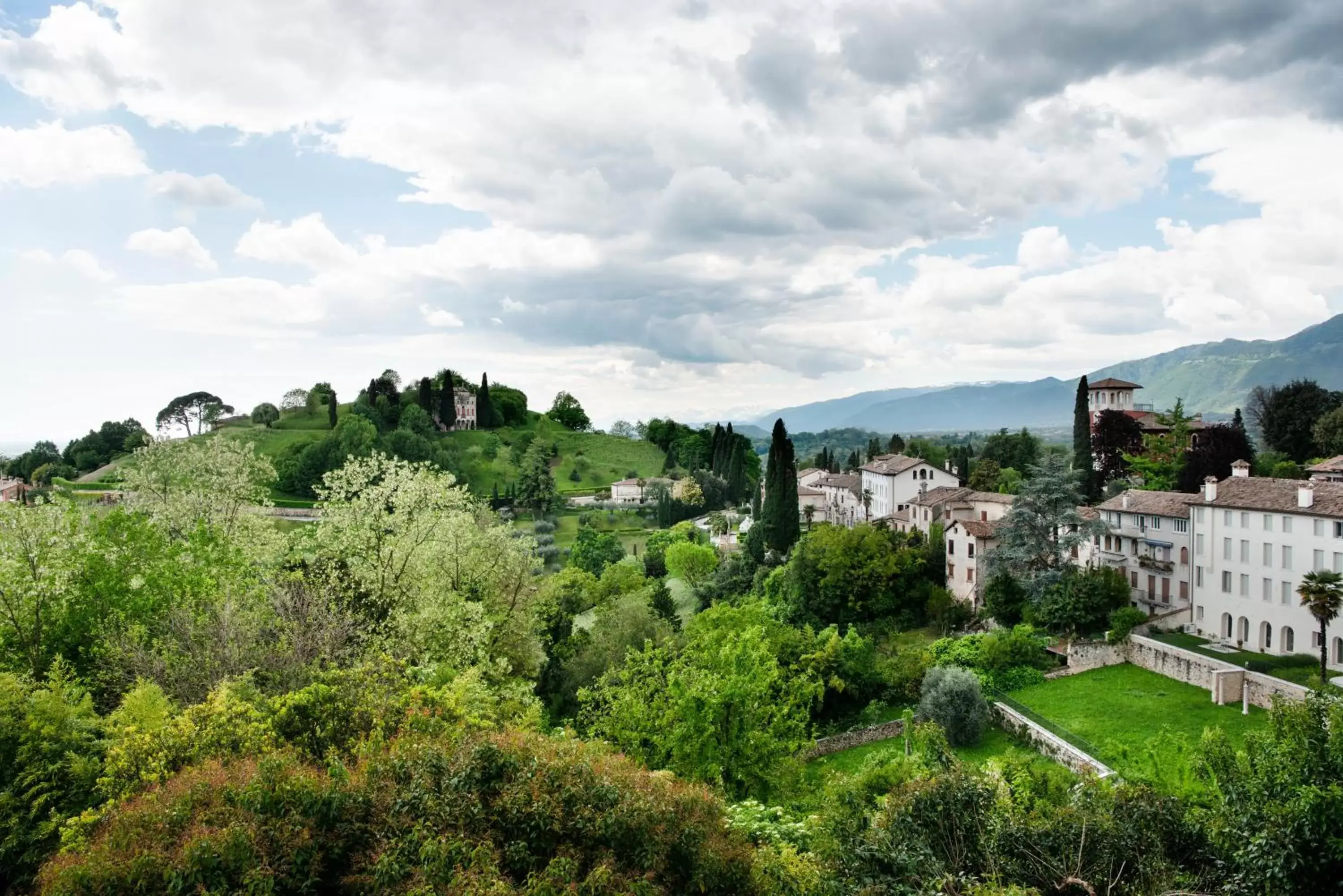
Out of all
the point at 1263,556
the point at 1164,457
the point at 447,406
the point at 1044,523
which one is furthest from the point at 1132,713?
the point at 447,406

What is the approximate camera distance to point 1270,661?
108 feet

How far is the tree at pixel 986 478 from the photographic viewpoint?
214 ft

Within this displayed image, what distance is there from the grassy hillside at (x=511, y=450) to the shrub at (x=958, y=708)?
85.1m

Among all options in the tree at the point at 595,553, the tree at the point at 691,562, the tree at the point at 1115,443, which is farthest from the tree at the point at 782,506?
the tree at the point at 1115,443

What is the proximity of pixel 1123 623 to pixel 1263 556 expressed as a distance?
21.7 feet

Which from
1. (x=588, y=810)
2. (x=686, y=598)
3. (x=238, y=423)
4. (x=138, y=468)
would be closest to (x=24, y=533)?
(x=138, y=468)

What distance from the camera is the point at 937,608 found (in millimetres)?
44938

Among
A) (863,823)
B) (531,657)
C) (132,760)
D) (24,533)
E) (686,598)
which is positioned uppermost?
(24,533)

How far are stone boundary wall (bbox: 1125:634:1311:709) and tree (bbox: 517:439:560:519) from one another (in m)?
73.1

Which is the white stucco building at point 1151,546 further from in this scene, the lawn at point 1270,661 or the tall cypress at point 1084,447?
the tall cypress at point 1084,447

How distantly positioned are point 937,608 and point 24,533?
40194 mm

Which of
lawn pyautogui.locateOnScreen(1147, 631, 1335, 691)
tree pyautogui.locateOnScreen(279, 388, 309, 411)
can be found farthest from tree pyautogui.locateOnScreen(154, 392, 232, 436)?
lawn pyautogui.locateOnScreen(1147, 631, 1335, 691)

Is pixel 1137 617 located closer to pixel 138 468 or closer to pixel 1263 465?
pixel 1263 465

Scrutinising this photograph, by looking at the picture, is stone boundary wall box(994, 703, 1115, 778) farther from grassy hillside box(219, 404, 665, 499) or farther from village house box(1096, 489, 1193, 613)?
grassy hillside box(219, 404, 665, 499)
